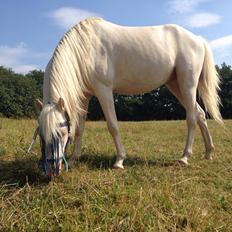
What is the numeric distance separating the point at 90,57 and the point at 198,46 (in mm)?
2100

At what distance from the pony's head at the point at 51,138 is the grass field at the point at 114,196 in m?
0.21

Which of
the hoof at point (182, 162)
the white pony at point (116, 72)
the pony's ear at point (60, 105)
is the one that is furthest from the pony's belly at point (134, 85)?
the pony's ear at point (60, 105)

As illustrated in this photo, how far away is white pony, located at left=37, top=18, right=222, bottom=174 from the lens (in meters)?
4.95

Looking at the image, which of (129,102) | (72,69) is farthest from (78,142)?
(129,102)

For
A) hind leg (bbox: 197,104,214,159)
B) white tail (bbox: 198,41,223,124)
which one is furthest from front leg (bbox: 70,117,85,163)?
white tail (bbox: 198,41,223,124)

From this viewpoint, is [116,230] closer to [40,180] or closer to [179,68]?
[40,180]

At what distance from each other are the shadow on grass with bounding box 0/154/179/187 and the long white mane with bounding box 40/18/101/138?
2.55ft

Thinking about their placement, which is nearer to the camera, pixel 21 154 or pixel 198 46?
pixel 21 154

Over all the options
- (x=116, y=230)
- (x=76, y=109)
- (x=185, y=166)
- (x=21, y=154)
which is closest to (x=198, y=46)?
(x=185, y=166)

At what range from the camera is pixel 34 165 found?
533cm

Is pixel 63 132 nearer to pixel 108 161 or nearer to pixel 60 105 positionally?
pixel 60 105

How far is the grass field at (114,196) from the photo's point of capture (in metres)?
3.43

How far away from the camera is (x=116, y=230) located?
330 centimetres

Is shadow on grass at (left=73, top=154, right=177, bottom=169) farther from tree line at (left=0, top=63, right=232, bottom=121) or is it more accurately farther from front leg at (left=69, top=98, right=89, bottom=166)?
tree line at (left=0, top=63, right=232, bottom=121)
